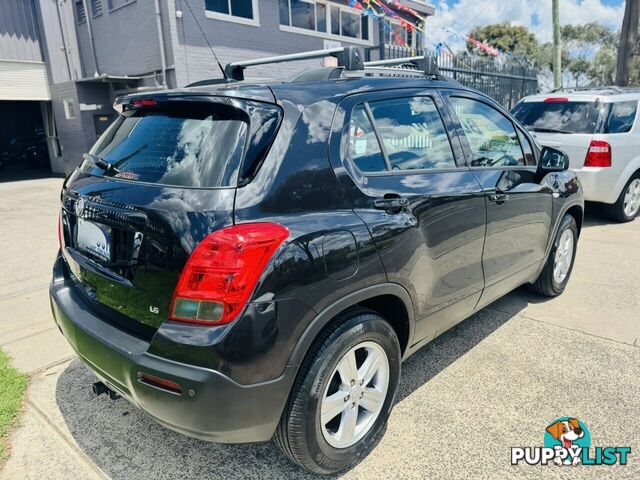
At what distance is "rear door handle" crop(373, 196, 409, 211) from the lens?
2334 millimetres

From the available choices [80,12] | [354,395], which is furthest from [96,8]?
[354,395]

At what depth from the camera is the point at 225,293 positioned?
1833 mm

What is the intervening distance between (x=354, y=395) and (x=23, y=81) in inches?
643

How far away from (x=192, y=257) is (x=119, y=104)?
4.12 feet

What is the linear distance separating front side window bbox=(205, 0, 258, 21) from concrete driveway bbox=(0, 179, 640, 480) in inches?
374

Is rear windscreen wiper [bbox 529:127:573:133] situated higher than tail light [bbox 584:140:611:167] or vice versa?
rear windscreen wiper [bbox 529:127:573:133]

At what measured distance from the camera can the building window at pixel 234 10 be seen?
461 inches

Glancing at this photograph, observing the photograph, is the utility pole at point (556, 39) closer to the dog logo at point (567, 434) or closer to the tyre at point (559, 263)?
the tyre at point (559, 263)

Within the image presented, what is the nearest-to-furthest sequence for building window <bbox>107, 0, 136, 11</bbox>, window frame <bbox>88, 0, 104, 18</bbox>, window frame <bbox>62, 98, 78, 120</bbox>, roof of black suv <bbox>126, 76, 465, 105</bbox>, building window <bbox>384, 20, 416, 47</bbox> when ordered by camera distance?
roof of black suv <bbox>126, 76, 465, 105</bbox>, building window <bbox>107, 0, 136, 11</bbox>, window frame <bbox>88, 0, 104, 18</bbox>, window frame <bbox>62, 98, 78, 120</bbox>, building window <bbox>384, 20, 416, 47</bbox>

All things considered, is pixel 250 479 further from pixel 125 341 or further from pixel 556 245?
pixel 556 245

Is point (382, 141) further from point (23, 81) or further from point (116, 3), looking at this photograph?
point (23, 81)

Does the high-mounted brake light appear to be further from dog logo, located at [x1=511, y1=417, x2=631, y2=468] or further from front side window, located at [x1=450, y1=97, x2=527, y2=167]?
dog logo, located at [x1=511, y1=417, x2=631, y2=468]

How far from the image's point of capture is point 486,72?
1308 cm

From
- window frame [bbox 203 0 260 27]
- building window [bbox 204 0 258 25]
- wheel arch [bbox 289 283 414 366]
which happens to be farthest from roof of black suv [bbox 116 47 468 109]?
building window [bbox 204 0 258 25]
